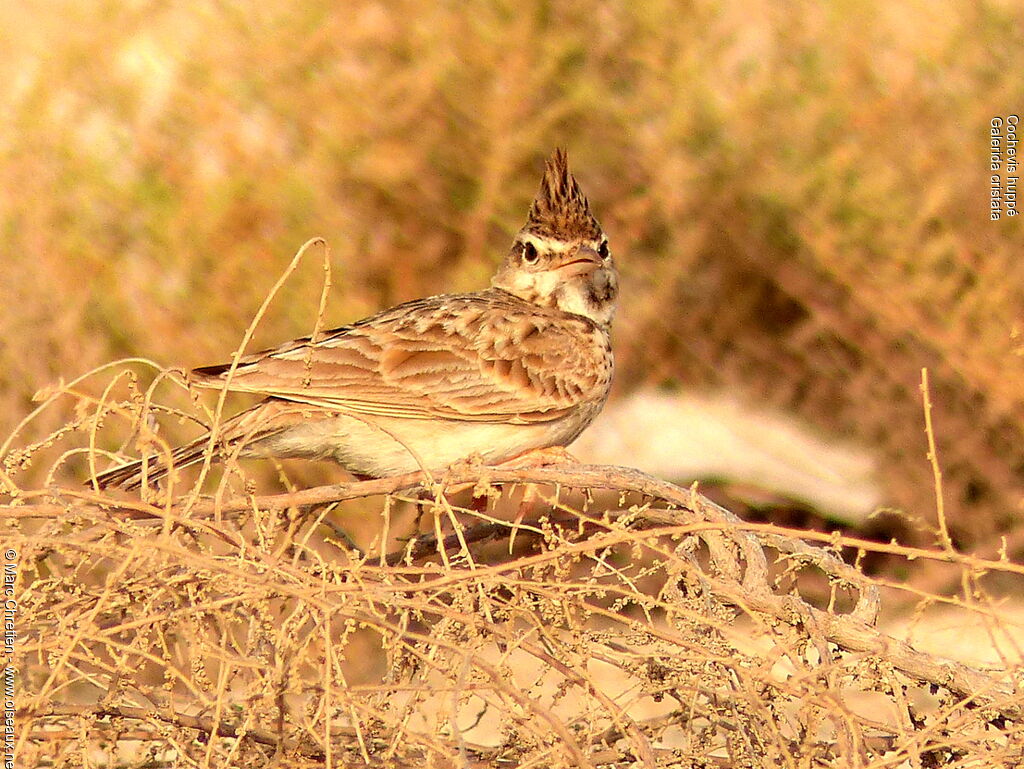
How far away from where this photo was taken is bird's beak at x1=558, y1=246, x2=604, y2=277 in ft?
18.5

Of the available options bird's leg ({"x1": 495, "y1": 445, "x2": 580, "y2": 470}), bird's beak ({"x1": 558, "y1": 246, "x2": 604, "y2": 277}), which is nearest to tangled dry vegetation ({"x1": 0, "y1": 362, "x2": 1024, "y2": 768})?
bird's leg ({"x1": 495, "y1": 445, "x2": 580, "y2": 470})

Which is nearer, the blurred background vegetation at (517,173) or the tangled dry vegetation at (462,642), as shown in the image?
the tangled dry vegetation at (462,642)

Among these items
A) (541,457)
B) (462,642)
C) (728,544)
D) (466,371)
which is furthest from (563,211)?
(462,642)

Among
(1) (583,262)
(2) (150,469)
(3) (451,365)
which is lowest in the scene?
(2) (150,469)

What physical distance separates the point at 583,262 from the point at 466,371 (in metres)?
0.74

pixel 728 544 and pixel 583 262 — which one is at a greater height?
pixel 583 262

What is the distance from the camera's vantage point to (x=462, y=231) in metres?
7.72

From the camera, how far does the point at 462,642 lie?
314 centimetres

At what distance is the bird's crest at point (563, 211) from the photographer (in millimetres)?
5648

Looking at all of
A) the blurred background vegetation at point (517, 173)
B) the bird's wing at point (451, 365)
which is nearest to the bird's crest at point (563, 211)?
the bird's wing at point (451, 365)

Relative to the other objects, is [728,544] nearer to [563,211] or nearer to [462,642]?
[462,642]

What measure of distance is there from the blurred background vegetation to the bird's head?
5.34ft

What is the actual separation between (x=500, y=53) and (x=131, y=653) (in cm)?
516

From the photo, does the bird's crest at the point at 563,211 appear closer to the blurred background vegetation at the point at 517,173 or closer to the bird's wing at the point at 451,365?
the bird's wing at the point at 451,365
